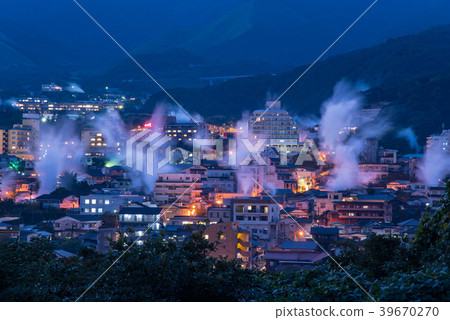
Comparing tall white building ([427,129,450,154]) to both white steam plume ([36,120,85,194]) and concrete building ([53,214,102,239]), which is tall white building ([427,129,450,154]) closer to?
white steam plume ([36,120,85,194])

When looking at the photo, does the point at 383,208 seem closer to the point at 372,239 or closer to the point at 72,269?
the point at 372,239

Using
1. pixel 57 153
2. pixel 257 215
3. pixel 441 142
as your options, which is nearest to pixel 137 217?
pixel 257 215

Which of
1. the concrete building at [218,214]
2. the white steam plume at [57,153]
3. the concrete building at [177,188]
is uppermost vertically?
the white steam plume at [57,153]

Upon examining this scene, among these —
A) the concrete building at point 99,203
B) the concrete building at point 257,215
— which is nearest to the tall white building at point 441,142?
the concrete building at point 257,215

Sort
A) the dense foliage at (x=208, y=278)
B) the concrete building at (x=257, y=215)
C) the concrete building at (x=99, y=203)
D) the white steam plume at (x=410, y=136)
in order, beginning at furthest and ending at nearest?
the white steam plume at (x=410, y=136)
the concrete building at (x=99, y=203)
the concrete building at (x=257, y=215)
the dense foliage at (x=208, y=278)

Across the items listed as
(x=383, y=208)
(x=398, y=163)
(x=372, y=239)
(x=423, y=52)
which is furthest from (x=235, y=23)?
(x=372, y=239)

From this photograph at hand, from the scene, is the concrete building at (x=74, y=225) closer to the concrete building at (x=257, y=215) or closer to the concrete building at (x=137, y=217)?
the concrete building at (x=137, y=217)

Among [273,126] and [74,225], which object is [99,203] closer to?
[74,225]

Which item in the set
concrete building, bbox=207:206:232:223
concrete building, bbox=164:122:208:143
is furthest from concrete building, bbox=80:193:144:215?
concrete building, bbox=164:122:208:143

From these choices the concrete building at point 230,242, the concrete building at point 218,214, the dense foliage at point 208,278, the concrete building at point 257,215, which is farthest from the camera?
the concrete building at point 218,214
